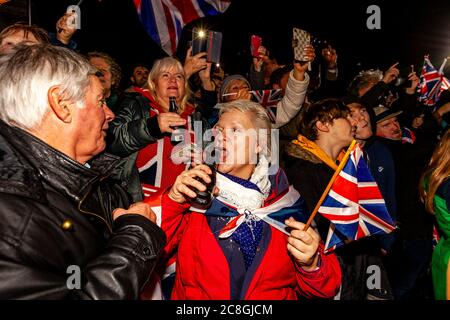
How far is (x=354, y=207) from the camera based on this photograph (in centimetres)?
270

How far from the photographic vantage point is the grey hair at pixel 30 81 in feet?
6.38

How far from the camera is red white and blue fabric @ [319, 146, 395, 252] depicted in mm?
2674

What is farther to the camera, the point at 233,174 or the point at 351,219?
the point at 233,174

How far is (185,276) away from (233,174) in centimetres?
86

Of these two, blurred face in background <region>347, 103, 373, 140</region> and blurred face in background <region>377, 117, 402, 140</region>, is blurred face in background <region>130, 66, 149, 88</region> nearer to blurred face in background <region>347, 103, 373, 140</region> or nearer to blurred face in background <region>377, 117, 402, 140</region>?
blurred face in background <region>347, 103, 373, 140</region>

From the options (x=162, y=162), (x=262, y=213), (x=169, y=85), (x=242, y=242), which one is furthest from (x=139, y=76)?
(x=242, y=242)

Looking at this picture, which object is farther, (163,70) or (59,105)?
(163,70)

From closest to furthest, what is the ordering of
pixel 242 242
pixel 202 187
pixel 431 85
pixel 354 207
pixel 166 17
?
pixel 202 187
pixel 354 207
pixel 242 242
pixel 166 17
pixel 431 85

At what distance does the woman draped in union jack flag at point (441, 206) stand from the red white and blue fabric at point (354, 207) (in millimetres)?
1052

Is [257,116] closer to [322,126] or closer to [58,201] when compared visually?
[322,126]

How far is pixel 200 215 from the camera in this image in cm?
298

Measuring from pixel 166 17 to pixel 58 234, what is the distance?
4321 millimetres
